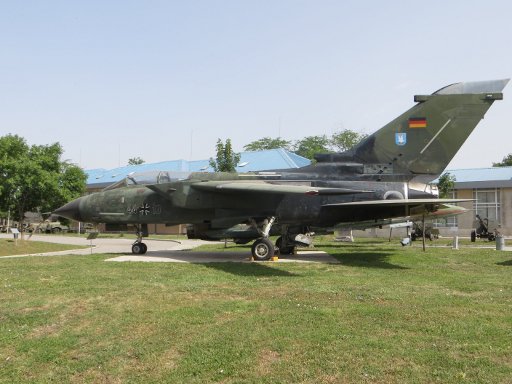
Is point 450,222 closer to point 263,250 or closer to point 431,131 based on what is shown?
point 431,131

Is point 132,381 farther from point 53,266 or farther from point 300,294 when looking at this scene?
point 53,266

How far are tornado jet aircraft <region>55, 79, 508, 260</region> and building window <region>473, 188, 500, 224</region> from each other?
30.7 meters

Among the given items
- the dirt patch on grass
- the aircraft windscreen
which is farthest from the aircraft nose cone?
the dirt patch on grass

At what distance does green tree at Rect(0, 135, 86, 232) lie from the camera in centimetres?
4231

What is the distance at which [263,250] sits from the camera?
1321cm

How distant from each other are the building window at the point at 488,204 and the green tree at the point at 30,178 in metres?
40.9

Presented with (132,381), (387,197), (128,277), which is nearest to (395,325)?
(132,381)

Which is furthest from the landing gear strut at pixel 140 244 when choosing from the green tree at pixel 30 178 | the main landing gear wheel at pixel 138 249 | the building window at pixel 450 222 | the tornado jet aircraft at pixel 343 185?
the building window at pixel 450 222

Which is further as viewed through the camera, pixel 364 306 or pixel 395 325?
pixel 364 306

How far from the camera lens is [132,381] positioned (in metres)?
4.68

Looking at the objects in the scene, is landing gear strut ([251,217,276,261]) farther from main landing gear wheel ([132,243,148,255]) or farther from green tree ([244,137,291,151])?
green tree ([244,137,291,151])

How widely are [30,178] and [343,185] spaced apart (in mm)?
37236

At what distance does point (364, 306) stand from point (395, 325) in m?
0.89

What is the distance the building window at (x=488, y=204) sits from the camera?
135 ft
